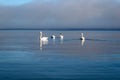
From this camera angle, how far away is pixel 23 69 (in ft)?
76.7

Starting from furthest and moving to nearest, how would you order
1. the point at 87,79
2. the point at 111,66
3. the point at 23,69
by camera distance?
1. the point at 111,66
2. the point at 23,69
3. the point at 87,79

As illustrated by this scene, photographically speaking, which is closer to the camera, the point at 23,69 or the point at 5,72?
the point at 5,72

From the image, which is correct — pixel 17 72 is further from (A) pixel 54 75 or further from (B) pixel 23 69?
(A) pixel 54 75

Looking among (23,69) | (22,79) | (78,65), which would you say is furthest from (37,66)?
(22,79)

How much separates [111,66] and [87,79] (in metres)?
6.32

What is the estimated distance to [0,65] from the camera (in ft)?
83.0

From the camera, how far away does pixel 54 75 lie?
2061 cm

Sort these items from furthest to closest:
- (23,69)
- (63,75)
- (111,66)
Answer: (111,66) < (23,69) < (63,75)

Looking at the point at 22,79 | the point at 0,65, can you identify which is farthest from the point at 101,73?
the point at 0,65

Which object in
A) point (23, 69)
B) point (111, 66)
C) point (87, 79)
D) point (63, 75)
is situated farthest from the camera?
point (111, 66)

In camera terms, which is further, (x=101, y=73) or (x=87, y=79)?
(x=101, y=73)

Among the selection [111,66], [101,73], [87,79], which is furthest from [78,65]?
[87,79]

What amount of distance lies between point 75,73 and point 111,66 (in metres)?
4.70

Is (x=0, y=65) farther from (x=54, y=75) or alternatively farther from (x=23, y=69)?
(x=54, y=75)
